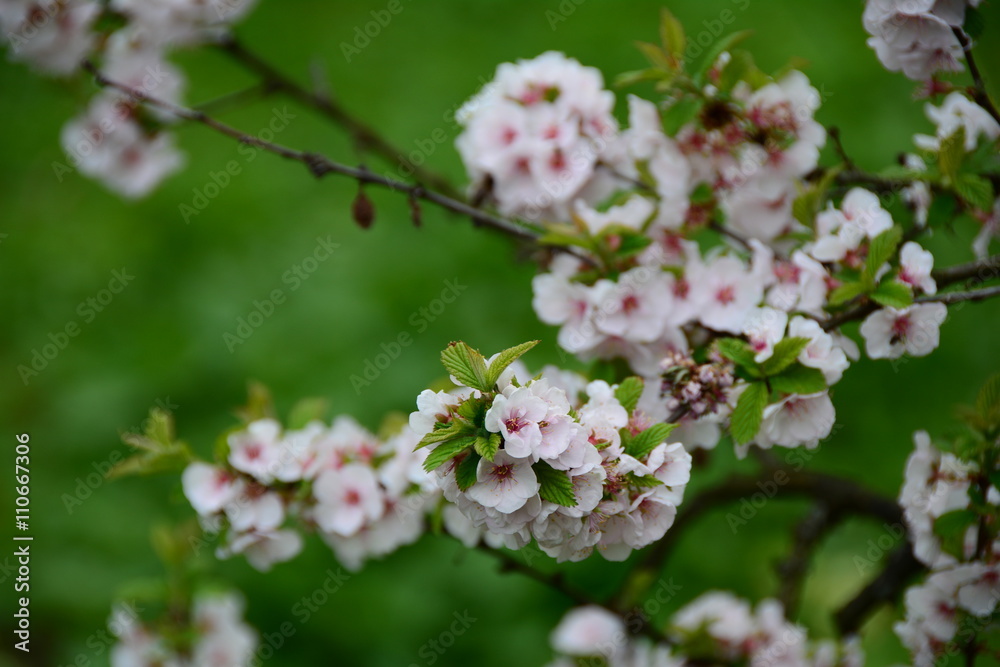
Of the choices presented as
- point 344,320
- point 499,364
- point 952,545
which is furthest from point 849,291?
point 344,320

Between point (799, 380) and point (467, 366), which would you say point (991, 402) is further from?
point (467, 366)

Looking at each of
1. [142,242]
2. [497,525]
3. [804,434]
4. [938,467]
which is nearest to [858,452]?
[938,467]

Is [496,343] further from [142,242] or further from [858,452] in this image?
[142,242]

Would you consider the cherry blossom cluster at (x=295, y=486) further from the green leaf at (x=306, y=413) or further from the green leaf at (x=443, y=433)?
the green leaf at (x=443, y=433)

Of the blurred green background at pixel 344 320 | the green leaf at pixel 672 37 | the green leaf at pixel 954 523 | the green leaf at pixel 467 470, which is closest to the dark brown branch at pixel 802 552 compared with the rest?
the blurred green background at pixel 344 320

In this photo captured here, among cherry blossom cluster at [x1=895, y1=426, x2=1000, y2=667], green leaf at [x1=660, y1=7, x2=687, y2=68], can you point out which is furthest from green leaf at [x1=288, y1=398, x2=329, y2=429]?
cherry blossom cluster at [x1=895, y1=426, x2=1000, y2=667]

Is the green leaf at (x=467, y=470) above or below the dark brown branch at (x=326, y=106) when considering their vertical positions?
above
